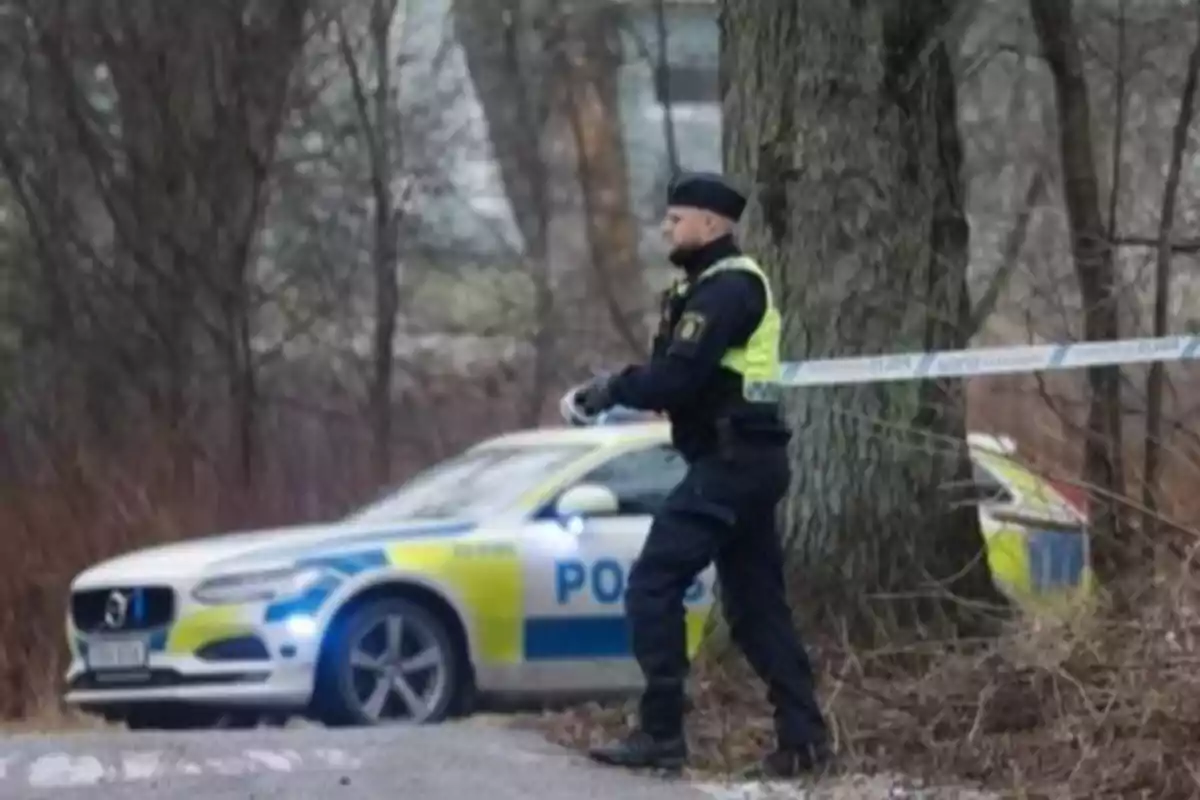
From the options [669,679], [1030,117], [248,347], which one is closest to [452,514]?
[669,679]

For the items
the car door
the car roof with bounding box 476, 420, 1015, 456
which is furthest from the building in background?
the car door

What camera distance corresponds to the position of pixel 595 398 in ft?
24.1

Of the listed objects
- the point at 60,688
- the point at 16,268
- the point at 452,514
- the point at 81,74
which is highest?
the point at 81,74

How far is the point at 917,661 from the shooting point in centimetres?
861

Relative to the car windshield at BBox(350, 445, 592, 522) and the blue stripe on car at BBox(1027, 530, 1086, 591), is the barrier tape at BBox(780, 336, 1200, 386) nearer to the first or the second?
the blue stripe on car at BBox(1027, 530, 1086, 591)

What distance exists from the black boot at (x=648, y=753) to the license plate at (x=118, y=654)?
4239 millimetres

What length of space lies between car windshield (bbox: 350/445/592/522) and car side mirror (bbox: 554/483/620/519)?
227 millimetres

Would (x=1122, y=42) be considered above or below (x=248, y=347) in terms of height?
above

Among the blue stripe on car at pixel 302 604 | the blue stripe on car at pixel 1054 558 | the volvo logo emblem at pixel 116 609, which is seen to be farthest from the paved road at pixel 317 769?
the volvo logo emblem at pixel 116 609

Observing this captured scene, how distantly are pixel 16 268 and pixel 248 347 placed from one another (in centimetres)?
183

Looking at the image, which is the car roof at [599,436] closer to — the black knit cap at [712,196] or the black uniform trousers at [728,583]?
the black uniform trousers at [728,583]

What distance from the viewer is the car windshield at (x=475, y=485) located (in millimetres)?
12125

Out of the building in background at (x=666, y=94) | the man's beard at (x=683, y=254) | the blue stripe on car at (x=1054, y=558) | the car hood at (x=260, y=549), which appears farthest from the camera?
the building in background at (x=666, y=94)

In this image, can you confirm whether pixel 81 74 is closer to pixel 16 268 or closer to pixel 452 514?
pixel 16 268
